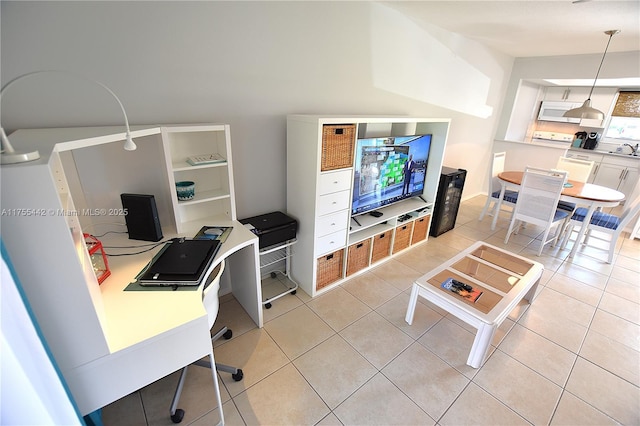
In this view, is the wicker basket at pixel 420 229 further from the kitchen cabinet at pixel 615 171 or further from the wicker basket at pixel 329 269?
the kitchen cabinet at pixel 615 171

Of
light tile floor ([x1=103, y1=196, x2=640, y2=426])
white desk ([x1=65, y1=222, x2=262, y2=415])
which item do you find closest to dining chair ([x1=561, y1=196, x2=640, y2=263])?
light tile floor ([x1=103, y1=196, x2=640, y2=426])

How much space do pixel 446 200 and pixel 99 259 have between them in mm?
3301

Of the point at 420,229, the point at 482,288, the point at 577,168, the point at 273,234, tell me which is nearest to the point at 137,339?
the point at 273,234

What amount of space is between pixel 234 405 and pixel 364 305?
1.19m

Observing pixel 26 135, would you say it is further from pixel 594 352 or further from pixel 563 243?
pixel 563 243

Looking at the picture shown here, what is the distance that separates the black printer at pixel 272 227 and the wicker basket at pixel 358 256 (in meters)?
0.58

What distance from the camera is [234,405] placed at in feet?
5.08

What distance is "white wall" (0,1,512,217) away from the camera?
1326mm

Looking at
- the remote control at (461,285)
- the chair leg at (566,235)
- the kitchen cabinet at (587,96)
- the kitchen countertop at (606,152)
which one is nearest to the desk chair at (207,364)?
the remote control at (461,285)

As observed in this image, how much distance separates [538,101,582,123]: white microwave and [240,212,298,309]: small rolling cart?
5601 mm

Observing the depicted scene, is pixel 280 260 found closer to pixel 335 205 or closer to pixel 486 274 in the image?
pixel 335 205

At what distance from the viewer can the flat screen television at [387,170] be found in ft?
7.79

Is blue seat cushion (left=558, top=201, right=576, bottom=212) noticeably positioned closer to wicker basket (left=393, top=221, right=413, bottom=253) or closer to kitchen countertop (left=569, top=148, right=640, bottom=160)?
kitchen countertop (left=569, top=148, right=640, bottom=160)

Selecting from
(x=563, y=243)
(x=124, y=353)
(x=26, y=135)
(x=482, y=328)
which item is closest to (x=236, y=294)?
(x=124, y=353)
